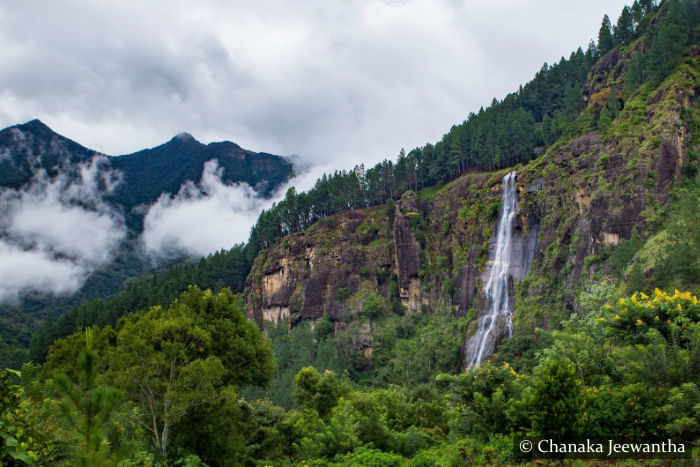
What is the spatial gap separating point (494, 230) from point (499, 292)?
1082 centimetres

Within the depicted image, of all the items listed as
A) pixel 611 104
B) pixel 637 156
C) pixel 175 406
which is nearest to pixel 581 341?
pixel 175 406

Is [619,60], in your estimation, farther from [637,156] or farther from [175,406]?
[175,406]

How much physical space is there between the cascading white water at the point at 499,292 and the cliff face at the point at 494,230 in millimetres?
1286

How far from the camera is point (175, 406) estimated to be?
55.5ft

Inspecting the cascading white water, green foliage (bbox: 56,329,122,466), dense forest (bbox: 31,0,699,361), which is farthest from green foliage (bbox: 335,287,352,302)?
green foliage (bbox: 56,329,122,466)

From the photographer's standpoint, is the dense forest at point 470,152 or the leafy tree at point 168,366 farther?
the dense forest at point 470,152

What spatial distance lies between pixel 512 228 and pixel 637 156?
18.1 meters

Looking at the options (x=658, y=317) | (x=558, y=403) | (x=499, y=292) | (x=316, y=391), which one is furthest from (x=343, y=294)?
(x=558, y=403)

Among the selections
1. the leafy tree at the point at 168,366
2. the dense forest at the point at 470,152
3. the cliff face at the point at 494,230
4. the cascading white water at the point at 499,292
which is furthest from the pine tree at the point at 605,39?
the leafy tree at the point at 168,366

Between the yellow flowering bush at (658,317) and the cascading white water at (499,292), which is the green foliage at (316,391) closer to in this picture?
the cascading white water at (499,292)

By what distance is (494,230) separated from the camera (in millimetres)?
65875

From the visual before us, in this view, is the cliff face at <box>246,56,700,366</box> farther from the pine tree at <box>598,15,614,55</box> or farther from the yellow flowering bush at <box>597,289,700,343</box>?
the yellow flowering bush at <box>597,289,700,343</box>

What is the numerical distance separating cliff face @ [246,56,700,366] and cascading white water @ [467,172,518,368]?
1.29 m

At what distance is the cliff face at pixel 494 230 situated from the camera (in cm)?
4916
